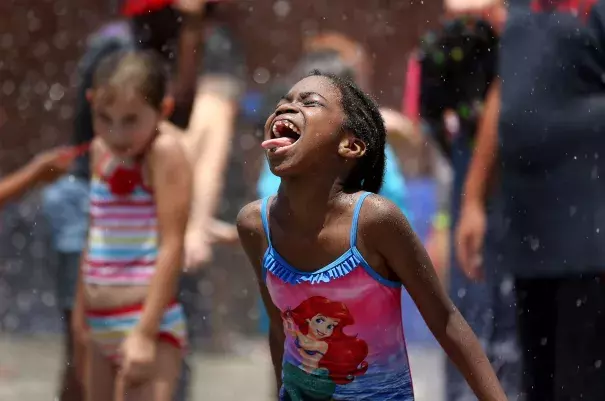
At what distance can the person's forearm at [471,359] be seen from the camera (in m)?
2.71

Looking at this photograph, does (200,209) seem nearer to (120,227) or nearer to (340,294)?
(120,227)

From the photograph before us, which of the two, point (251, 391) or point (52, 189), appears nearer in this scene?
point (52, 189)

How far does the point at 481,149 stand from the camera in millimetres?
4203

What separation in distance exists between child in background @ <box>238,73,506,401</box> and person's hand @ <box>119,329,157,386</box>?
1.13 meters

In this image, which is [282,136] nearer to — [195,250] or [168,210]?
[168,210]

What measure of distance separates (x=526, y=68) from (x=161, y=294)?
1353mm

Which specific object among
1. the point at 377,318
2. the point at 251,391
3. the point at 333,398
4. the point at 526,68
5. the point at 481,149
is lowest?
the point at 251,391

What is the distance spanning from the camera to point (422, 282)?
8.84 ft

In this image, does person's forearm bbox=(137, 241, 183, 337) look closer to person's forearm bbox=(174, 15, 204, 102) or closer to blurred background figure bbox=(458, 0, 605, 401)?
person's forearm bbox=(174, 15, 204, 102)

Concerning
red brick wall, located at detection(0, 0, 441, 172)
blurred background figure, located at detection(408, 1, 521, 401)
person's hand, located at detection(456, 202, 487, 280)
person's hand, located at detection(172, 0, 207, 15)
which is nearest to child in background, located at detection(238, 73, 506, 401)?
person's hand, located at detection(456, 202, 487, 280)

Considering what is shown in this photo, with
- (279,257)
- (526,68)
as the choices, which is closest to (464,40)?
(526,68)

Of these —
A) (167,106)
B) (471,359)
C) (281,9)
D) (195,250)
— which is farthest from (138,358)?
(281,9)

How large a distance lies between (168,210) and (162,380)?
55cm

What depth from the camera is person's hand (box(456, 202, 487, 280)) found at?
4.26 meters
